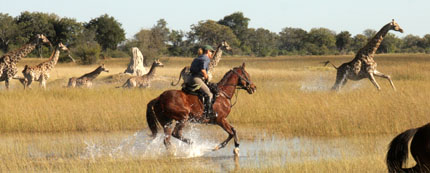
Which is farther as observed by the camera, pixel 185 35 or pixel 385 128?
pixel 185 35

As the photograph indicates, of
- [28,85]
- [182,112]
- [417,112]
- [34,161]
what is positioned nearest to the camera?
[34,161]

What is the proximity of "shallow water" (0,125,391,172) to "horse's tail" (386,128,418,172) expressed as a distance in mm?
2554

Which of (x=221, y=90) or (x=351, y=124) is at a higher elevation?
(x=221, y=90)

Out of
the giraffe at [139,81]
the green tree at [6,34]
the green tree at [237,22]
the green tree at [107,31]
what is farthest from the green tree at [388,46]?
the giraffe at [139,81]

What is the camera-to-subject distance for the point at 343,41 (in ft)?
285

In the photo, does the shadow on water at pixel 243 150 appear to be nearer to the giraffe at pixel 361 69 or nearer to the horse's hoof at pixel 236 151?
the horse's hoof at pixel 236 151

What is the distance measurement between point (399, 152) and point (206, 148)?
15.7 ft

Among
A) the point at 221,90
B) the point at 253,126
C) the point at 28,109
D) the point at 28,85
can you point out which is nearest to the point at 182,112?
the point at 221,90

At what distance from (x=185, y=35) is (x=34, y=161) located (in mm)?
72471

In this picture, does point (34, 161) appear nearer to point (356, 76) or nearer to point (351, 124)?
point (351, 124)

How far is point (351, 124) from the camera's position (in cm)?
1297

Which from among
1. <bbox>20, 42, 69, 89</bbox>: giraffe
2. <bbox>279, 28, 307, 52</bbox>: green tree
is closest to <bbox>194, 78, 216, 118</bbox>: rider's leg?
<bbox>20, 42, 69, 89</bbox>: giraffe

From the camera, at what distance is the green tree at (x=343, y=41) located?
8700cm

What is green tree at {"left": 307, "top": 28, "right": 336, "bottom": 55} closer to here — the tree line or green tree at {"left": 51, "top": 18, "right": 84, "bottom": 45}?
the tree line
